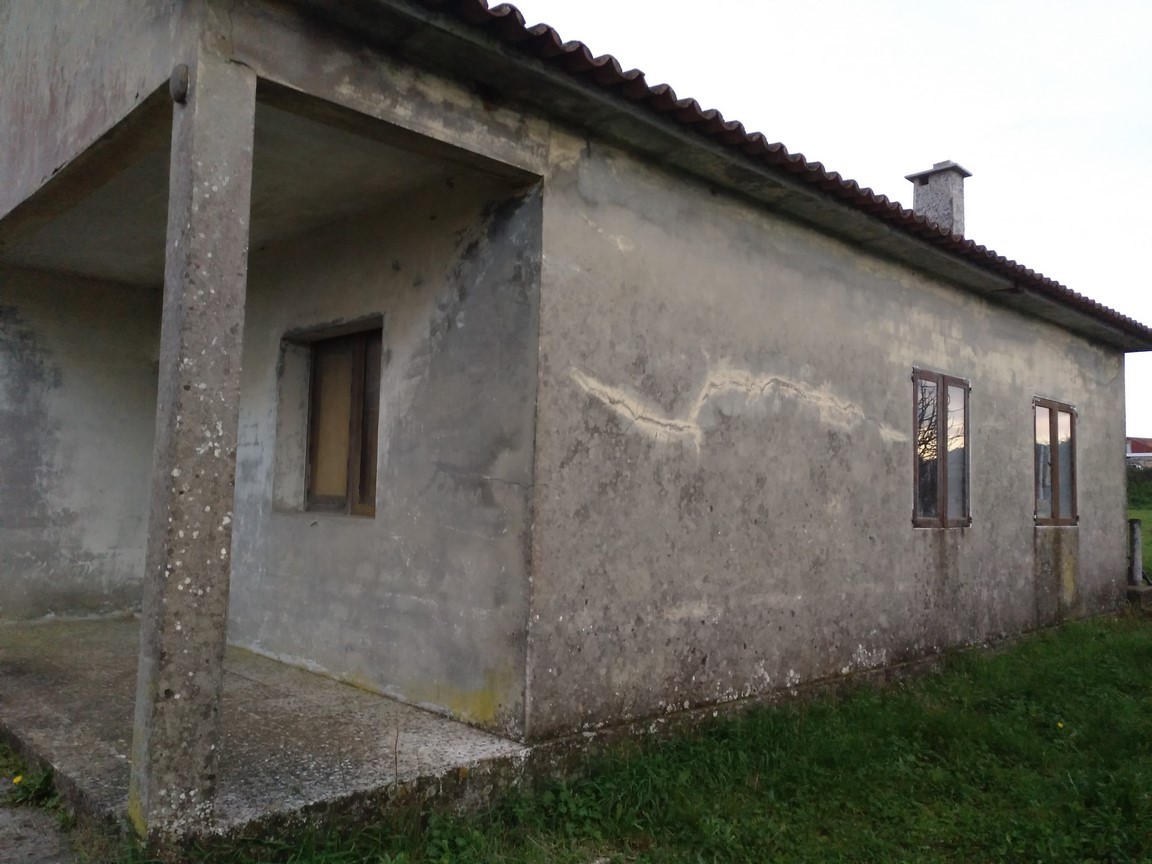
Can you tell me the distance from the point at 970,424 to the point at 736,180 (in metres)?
3.72

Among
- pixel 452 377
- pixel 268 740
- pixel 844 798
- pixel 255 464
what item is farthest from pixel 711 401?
pixel 255 464

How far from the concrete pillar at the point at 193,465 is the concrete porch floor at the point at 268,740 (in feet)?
0.95

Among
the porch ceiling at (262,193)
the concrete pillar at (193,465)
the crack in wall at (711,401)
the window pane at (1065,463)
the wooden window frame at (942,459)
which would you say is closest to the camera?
the concrete pillar at (193,465)

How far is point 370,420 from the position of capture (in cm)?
580

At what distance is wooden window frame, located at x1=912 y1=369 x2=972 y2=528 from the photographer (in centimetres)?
A: 716

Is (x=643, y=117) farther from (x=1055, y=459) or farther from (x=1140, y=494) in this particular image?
(x=1140, y=494)

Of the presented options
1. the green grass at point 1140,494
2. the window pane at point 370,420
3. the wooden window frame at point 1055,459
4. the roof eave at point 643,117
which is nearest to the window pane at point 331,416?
the window pane at point 370,420

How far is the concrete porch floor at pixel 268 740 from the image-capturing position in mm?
3529

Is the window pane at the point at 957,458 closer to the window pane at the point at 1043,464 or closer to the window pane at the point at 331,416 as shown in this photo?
the window pane at the point at 1043,464

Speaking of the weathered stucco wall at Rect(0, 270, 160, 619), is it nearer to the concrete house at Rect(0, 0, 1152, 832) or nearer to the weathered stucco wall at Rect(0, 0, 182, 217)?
the concrete house at Rect(0, 0, 1152, 832)

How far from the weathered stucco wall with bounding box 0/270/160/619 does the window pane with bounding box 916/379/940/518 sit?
6284mm

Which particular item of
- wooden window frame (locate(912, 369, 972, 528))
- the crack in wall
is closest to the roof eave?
wooden window frame (locate(912, 369, 972, 528))

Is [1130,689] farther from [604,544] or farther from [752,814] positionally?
[604,544]

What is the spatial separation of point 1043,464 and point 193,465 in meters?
8.47
